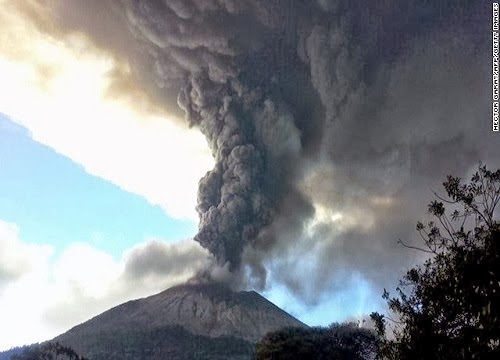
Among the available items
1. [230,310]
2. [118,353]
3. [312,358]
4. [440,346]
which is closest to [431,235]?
[440,346]

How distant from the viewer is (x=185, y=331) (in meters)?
175

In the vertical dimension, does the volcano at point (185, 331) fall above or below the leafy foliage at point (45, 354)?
above

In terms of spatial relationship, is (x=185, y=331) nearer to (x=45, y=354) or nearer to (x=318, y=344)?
(x=45, y=354)

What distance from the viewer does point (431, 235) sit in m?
17.4

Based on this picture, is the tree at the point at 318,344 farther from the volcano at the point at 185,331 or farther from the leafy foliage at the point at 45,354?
the volcano at the point at 185,331

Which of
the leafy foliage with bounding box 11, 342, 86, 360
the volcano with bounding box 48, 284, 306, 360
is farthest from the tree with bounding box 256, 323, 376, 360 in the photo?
the volcano with bounding box 48, 284, 306, 360

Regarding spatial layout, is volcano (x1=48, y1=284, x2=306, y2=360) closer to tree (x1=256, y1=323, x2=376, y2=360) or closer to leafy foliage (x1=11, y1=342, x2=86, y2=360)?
leafy foliage (x1=11, y1=342, x2=86, y2=360)

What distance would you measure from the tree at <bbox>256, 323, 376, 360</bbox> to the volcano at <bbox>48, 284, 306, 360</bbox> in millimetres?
56719

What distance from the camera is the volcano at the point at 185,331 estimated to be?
514 feet

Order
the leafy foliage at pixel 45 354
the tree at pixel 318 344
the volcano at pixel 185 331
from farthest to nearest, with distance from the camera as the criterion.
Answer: the volcano at pixel 185 331, the leafy foliage at pixel 45 354, the tree at pixel 318 344

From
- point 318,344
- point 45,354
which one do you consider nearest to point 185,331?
point 45,354

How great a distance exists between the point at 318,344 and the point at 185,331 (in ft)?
308

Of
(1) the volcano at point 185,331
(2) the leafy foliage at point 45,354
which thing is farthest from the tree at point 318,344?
(1) the volcano at point 185,331

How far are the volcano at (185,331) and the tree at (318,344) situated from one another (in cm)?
5672
